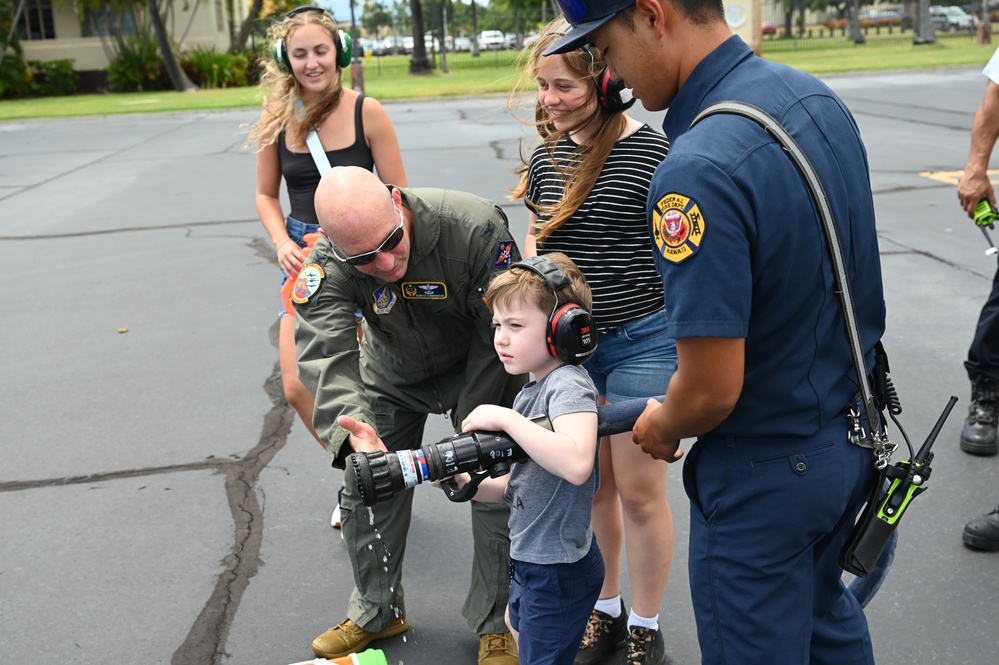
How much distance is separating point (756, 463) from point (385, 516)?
1609 millimetres

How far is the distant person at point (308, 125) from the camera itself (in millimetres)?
3979

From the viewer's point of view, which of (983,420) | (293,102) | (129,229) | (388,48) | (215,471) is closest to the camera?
(293,102)

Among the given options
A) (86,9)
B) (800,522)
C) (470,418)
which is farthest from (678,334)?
(86,9)

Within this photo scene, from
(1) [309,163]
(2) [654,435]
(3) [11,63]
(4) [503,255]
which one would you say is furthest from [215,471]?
(3) [11,63]

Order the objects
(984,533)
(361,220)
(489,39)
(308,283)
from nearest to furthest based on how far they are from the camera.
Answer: (361,220) → (308,283) → (984,533) → (489,39)

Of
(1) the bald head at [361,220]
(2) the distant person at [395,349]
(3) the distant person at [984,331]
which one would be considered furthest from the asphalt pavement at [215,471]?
(1) the bald head at [361,220]

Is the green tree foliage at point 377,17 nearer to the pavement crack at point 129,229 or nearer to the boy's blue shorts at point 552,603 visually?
the pavement crack at point 129,229

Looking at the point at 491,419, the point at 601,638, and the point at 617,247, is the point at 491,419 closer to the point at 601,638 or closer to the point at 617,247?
the point at 617,247

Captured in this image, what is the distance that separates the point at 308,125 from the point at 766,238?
2.67m

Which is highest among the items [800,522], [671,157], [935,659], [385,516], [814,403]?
[671,157]

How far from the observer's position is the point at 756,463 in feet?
6.55

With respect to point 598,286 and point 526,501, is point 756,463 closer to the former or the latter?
point 526,501

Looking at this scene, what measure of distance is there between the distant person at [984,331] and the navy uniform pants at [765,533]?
8.51 ft

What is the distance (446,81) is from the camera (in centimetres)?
3142
